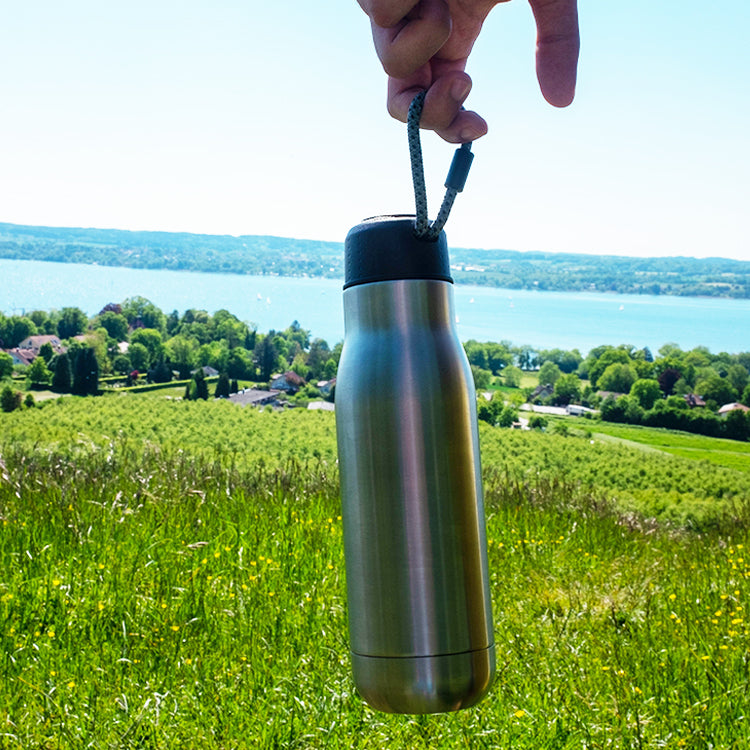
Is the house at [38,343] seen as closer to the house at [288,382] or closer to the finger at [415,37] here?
the house at [288,382]

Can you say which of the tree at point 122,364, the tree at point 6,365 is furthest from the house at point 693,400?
the tree at point 6,365

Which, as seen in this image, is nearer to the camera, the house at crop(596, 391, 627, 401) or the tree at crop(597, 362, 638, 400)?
the house at crop(596, 391, 627, 401)

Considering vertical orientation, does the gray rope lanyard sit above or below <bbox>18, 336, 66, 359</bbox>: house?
above

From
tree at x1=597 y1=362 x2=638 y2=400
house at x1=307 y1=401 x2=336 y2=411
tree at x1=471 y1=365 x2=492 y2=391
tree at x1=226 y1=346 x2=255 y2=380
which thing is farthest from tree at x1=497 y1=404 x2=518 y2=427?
tree at x1=226 y1=346 x2=255 y2=380

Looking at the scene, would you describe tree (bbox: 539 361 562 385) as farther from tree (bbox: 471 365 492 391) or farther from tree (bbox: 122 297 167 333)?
tree (bbox: 122 297 167 333)

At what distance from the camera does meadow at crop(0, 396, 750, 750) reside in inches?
91.1

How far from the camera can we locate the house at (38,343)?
558 inches

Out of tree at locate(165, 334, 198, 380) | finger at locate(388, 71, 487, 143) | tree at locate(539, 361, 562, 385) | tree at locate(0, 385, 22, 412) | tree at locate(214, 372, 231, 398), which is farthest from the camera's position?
tree at locate(539, 361, 562, 385)

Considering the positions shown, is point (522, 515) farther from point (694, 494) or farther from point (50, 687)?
point (694, 494)

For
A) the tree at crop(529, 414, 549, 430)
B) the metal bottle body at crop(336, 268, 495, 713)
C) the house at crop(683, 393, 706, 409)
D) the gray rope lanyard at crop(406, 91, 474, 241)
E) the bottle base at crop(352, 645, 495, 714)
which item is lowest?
Answer: the tree at crop(529, 414, 549, 430)

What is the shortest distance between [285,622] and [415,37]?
2.67 metres

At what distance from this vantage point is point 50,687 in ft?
8.06

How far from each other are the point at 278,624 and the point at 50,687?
89cm

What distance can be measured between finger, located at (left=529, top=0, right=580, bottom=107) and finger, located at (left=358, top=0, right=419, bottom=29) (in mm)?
296
